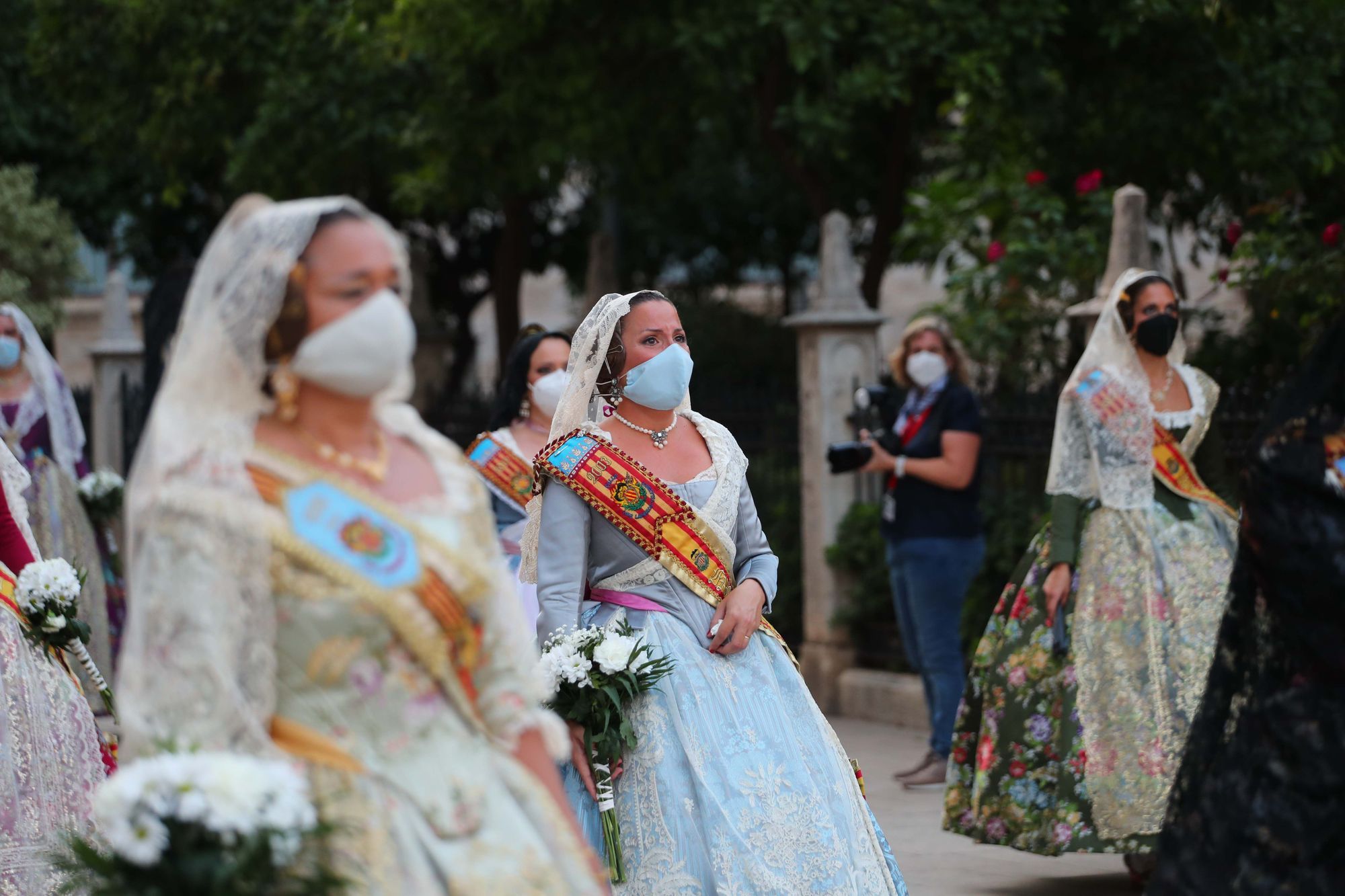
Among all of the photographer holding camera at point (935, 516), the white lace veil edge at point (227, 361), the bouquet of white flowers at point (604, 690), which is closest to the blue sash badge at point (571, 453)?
the bouquet of white flowers at point (604, 690)

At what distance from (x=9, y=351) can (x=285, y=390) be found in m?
7.04

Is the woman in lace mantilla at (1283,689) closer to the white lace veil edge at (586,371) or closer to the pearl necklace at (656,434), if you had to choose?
the pearl necklace at (656,434)

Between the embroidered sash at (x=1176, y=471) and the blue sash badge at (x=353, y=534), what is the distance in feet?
13.7

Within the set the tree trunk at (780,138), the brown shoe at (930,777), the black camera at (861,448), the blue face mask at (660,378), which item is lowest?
the brown shoe at (930,777)

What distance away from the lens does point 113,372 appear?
15875 millimetres

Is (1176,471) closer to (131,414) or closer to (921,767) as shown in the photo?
(921,767)

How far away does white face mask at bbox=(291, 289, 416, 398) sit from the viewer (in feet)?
9.77

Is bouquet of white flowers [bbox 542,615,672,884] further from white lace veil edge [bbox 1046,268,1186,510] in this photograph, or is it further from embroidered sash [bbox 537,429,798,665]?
white lace veil edge [bbox 1046,268,1186,510]

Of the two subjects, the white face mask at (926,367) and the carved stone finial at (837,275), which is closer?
the white face mask at (926,367)

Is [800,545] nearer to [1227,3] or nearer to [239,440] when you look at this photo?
[1227,3]

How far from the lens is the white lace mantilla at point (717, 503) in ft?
16.0

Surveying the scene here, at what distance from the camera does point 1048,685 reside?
6.58 meters

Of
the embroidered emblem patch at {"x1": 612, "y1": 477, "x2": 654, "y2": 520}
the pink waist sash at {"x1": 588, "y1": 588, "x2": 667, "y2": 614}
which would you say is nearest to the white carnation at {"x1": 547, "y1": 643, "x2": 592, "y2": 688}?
the pink waist sash at {"x1": 588, "y1": 588, "x2": 667, "y2": 614}

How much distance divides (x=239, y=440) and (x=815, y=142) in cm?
909
